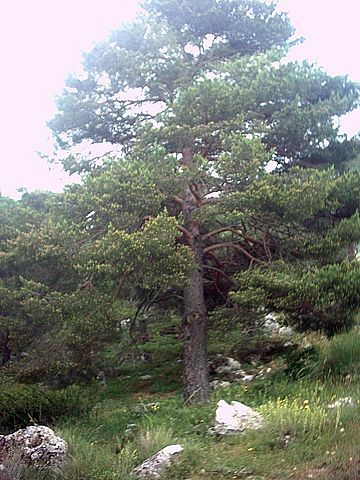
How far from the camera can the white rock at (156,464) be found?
17.2 ft

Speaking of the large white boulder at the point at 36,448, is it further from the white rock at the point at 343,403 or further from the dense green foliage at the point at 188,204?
the white rock at the point at 343,403

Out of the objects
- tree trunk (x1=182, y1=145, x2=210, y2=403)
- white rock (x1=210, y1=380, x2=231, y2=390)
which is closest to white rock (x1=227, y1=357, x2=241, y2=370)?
white rock (x1=210, y1=380, x2=231, y2=390)

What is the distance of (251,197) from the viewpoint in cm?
880

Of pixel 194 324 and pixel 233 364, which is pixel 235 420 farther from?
pixel 233 364

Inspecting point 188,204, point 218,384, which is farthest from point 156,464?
point 188,204

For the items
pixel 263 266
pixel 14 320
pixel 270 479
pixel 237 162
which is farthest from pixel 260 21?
pixel 270 479

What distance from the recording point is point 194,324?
1005cm

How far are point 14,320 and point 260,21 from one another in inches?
320

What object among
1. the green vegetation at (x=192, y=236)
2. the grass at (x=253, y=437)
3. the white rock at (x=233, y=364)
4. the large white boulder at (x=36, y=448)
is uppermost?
the green vegetation at (x=192, y=236)

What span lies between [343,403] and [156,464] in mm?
2343

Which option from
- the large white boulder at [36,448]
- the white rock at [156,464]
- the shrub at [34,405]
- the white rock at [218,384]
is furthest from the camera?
the white rock at [218,384]

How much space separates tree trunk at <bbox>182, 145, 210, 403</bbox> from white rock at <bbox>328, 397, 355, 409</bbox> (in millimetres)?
3470

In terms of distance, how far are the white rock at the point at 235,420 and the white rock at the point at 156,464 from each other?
1.06m

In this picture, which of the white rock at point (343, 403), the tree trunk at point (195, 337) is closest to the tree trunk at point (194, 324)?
the tree trunk at point (195, 337)
